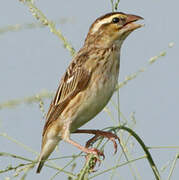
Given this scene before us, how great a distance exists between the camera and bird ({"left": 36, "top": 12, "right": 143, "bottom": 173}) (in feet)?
11.5

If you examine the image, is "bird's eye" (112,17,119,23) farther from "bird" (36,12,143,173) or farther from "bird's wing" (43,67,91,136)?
"bird's wing" (43,67,91,136)

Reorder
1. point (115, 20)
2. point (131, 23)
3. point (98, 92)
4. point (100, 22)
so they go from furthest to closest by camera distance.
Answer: point (100, 22) → point (115, 20) → point (131, 23) → point (98, 92)

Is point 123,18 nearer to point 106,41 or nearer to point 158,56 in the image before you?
point 106,41

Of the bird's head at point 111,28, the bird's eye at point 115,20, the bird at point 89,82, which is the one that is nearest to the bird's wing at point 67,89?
the bird at point 89,82

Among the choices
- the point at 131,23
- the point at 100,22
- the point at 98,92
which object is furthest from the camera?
the point at 100,22

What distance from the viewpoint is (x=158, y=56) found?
243cm

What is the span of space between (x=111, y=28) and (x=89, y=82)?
57 cm

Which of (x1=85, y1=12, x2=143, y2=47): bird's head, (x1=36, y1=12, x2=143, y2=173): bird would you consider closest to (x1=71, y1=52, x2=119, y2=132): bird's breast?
(x1=36, y1=12, x2=143, y2=173): bird

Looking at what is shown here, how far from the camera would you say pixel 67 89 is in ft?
12.4

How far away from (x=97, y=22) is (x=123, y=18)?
33cm

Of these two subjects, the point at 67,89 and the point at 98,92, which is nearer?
the point at 98,92

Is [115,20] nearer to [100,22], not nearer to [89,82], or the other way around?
[100,22]

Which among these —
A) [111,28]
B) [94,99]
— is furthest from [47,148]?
[111,28]

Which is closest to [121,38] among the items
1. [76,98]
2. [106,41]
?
[106,41]
